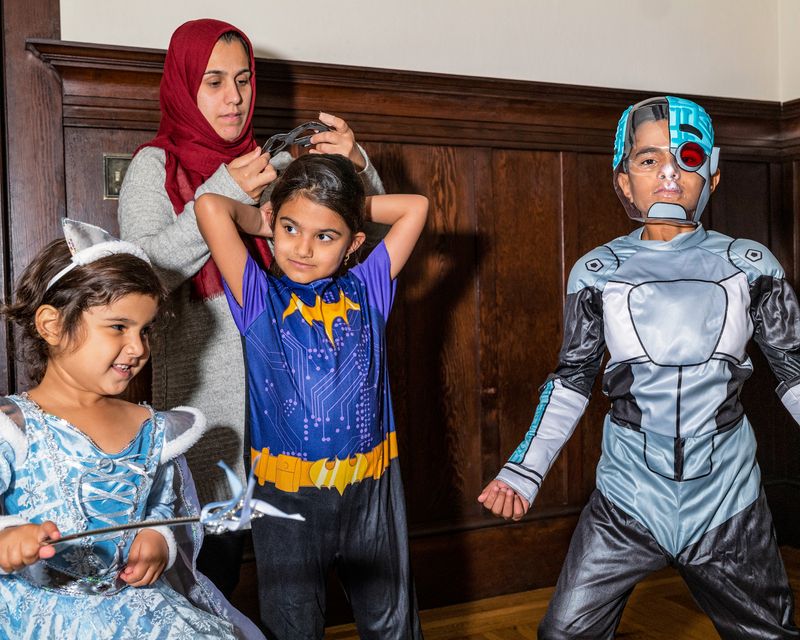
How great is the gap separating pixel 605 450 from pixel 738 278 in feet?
1.36

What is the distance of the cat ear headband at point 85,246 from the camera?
5.02 ft

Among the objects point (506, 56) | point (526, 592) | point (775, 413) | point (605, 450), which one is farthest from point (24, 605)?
point (775, 413)

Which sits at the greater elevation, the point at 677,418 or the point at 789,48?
the point at 789,48

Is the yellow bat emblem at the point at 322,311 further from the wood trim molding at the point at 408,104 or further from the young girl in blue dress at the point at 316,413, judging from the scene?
the wood trim molding at the point at 408,104

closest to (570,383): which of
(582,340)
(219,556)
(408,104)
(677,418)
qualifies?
(582,340)

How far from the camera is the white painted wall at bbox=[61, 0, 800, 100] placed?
8.06 feet

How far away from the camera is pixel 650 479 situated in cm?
165

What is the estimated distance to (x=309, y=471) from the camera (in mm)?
1610

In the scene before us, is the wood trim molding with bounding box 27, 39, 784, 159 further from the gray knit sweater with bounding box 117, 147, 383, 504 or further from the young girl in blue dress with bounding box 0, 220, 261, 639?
the young girl in blue dress with bounding box 0, 220, 261, 639

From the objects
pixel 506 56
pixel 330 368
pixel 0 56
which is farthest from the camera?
pixel 506 56

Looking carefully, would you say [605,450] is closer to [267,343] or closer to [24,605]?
[267,343]

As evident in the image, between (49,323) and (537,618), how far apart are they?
1.76m

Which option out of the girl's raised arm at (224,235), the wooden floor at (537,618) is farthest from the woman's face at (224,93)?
the wooden floor at (537,618)

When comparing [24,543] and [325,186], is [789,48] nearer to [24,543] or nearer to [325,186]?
[325,186]
